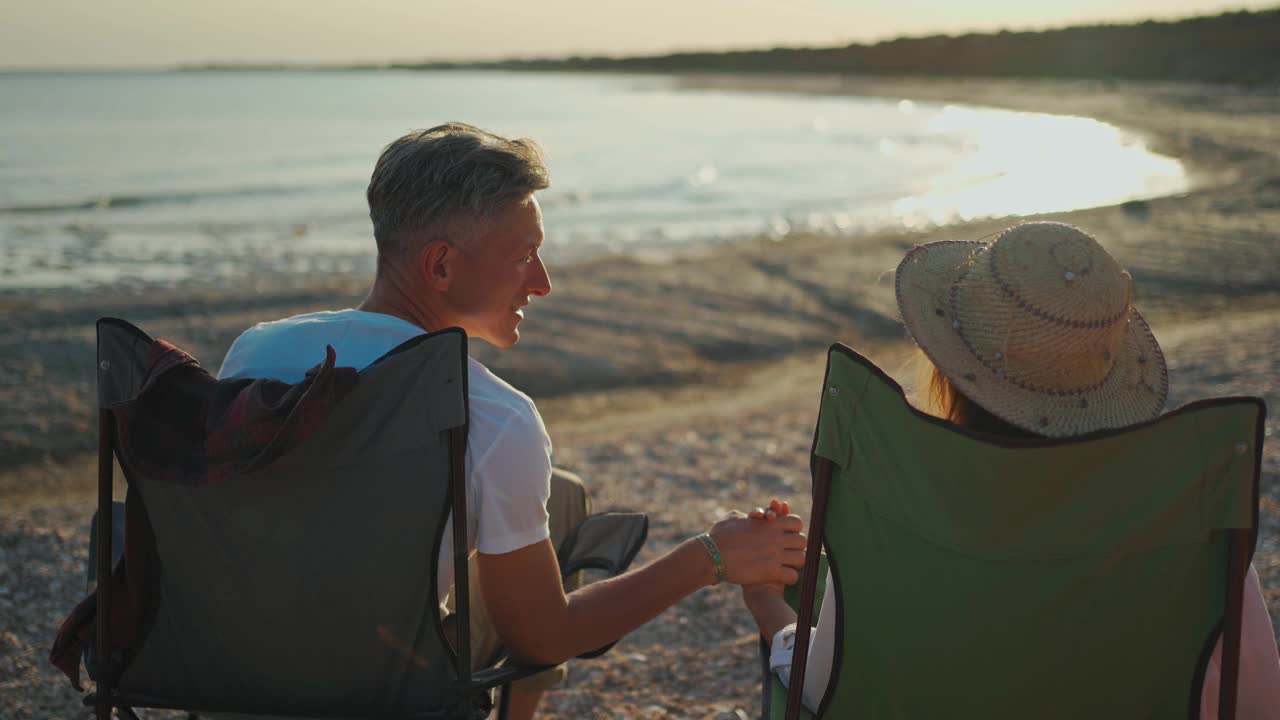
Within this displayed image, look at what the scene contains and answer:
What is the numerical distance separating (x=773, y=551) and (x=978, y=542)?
1.83ft

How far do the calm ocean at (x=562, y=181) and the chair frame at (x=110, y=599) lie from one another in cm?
1050

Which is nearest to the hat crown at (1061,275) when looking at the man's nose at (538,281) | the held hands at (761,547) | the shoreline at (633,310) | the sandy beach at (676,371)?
the sandy beach at (676,371)

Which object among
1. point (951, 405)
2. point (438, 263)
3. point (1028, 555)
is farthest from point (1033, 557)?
point (438, 263)

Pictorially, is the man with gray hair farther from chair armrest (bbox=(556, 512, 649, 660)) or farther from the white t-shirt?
chair armrest (bbox=(556, 512, 649, 660))

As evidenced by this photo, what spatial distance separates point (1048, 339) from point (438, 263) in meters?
1.04

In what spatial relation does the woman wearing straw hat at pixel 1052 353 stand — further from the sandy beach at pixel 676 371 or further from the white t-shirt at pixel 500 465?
the white t-shirt at pixel 500 465

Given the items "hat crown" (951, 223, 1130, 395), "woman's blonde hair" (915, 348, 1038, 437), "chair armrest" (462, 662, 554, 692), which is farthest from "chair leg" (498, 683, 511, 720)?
"hat crown" (951, 223, 1130, 395)

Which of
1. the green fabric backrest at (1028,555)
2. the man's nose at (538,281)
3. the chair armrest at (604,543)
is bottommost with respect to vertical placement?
the chair armrest at (604,543)

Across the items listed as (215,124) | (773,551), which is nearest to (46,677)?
(773,551)

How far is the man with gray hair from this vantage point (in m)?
1.76

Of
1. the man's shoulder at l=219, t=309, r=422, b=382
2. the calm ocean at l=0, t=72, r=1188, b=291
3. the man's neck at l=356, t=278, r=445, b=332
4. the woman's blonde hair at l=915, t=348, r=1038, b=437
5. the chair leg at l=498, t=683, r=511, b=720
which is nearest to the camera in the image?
the woman's blonde hair at l=915, t=348, r=1038, b=437

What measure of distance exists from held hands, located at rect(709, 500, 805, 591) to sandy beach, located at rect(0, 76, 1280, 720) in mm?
371

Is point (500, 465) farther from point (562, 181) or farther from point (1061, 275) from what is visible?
point (562, 181)

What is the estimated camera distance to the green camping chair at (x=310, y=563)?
5.67 feet
